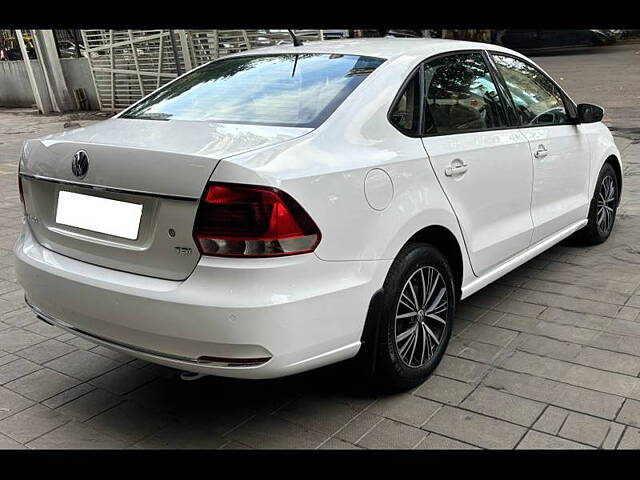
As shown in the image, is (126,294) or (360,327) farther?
(360,327)

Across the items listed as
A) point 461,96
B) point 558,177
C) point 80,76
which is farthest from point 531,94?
point 80,76

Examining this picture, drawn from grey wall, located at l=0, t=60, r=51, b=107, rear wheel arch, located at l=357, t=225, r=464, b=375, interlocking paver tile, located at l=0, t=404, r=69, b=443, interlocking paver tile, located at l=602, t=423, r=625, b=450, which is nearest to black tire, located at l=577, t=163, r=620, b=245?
rear wheel arch, located at l=357, t=225, r=464, b=375

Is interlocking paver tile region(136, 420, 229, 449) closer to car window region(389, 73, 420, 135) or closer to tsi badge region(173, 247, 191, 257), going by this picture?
tsi badge region(173, 247, 191, 257)

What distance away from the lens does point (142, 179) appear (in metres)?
2.44

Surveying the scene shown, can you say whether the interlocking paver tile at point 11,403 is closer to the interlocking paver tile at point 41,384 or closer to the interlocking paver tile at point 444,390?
the interlocking paver tile at point 41,384

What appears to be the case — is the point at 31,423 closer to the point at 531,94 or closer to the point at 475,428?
the point at 475,428

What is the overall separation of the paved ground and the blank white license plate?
35.9 inches

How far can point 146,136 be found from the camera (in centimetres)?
267

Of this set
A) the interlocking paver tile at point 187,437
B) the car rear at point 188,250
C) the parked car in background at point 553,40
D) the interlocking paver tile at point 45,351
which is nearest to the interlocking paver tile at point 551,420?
the car rear at point 188,250

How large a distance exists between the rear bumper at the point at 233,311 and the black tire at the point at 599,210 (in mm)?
2850

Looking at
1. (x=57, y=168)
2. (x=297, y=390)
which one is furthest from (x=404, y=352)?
(x=57, y=168)

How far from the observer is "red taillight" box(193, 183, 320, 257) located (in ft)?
7.57
